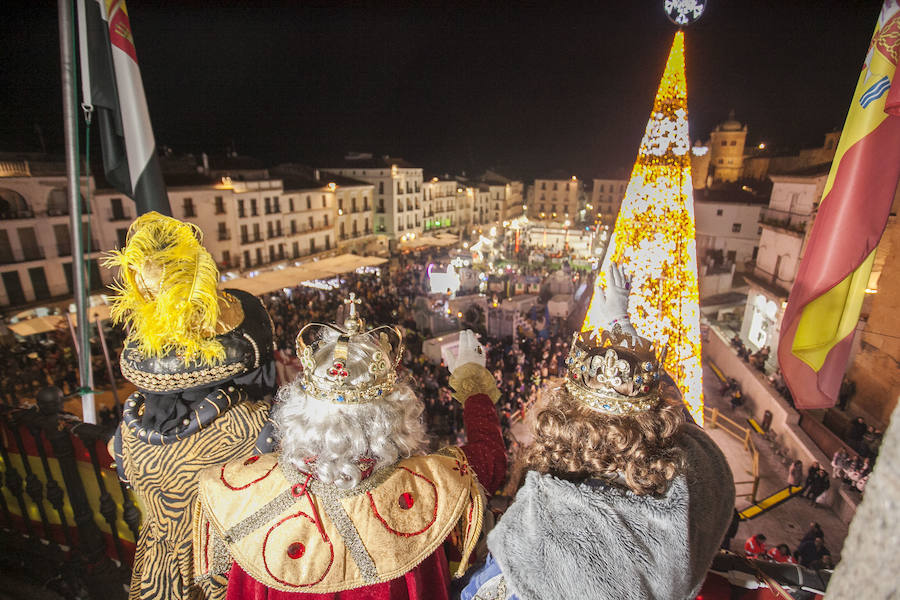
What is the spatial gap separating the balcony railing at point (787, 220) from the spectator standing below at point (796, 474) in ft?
29.9

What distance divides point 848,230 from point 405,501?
3622mm

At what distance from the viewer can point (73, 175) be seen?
4246mm

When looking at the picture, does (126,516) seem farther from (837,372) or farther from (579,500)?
(837,372)

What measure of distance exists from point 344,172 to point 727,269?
31122mm

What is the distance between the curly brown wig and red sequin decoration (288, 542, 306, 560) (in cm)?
102

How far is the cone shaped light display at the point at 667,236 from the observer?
7047 millimetres

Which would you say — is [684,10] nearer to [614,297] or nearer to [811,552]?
[614,297]

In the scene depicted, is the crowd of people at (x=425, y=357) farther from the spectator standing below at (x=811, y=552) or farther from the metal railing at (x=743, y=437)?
the spectator standing below at (x=811, y=552)

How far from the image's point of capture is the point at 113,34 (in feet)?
14.5

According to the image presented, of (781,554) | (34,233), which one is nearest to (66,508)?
(781,554)

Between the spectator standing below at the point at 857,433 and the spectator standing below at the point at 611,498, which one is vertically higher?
the spectator standing below at the point at 611,498

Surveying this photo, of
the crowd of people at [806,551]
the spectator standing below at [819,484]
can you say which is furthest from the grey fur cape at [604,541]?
the spectator standing below at [819,484]

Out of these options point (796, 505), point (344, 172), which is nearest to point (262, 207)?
point (344, 172)

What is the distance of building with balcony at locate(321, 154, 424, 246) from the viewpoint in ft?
124
